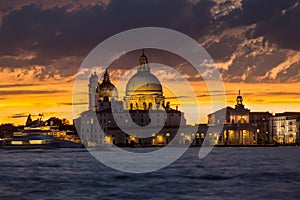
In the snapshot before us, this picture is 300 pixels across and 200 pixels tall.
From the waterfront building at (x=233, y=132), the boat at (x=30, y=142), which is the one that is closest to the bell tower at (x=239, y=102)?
the waterfront building at (x=233, y=132)

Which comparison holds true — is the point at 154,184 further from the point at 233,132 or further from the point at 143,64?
the point at 143,64

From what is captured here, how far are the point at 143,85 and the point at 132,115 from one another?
23.8ft

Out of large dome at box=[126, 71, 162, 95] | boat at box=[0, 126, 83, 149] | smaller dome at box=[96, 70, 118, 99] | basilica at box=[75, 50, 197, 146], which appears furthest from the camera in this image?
smaller dome at box=[96, 70, 118, 99]

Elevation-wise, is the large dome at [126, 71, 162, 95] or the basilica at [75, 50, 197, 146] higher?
the large dome at [126, 71, 162, 95]

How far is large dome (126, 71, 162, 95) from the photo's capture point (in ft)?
403

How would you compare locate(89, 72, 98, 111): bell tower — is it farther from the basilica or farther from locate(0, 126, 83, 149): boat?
locate(0, 126, 83, 149): boat

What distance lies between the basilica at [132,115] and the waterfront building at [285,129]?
668 inches

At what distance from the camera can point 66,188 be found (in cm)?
2788

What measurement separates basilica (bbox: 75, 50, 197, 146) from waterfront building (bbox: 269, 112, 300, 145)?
17.0m

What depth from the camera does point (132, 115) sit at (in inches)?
4673

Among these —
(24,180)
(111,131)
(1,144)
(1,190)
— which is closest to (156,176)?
(24,180)

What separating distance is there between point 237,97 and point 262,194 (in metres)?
103

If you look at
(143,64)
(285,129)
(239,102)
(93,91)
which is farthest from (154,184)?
(143,64)

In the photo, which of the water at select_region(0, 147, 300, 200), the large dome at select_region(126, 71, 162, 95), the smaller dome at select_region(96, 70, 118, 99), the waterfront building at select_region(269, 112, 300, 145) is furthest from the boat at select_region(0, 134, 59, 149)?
the water at select_region(0, 147, 300, 200)
